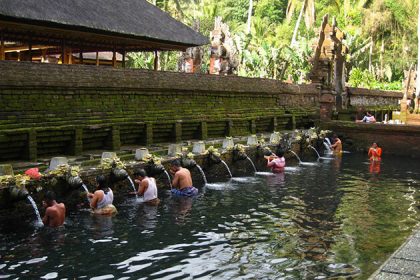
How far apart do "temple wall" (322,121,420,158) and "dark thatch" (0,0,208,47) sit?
364 inches

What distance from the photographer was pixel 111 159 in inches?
535

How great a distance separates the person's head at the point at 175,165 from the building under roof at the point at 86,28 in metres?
6.73

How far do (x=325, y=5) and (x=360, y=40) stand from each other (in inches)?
551

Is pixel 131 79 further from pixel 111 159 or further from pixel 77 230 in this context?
pixel 77 230

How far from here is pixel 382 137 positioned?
2656cm

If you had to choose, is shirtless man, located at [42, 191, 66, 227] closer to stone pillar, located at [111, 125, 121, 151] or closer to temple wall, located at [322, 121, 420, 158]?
stone pillar, located at [111, 125, 121, 151]

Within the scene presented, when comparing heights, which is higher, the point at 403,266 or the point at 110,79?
→ the point at 110,79

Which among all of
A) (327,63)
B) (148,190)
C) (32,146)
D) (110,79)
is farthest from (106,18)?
(327,63)

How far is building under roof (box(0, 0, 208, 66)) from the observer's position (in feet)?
57.3

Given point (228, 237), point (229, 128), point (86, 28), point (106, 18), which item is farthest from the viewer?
point (229, 128)

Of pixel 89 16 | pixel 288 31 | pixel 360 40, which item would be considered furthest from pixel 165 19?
pixel 288 31

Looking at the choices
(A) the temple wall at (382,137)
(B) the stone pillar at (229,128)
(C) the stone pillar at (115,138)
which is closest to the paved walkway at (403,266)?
(C) the stone pillar at (115,138)

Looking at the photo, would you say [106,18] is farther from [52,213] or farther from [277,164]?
[52,213]

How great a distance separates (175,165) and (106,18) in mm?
8271
